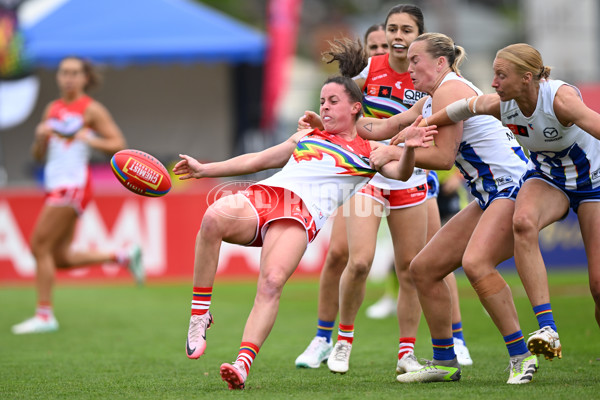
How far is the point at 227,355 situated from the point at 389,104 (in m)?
2.26

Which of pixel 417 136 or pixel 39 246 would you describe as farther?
pixel 39 246

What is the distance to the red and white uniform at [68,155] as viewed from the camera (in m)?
8.66

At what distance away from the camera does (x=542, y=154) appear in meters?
5.09

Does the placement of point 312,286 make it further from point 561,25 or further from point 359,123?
point 561,25

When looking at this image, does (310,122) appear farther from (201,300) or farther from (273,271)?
(201,300)

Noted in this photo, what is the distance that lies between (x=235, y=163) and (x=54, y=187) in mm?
3933

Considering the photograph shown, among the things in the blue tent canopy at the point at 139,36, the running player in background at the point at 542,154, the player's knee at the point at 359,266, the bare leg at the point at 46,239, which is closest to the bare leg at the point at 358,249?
the player's knee at the point at 359,266

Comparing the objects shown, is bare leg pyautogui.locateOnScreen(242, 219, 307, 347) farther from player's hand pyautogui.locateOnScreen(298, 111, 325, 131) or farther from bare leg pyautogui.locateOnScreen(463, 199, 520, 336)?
bare leg pyautogui.locateOnScreen(463, 199, 520, 336)

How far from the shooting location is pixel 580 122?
4711 mm

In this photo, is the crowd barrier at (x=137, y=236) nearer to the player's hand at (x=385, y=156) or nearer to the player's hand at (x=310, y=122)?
the player's hand at (x=310, y=122)

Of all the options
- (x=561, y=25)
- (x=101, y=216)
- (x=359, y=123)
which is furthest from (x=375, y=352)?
(x=561, y=25)

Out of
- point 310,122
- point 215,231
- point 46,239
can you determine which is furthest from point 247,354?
point 46,239

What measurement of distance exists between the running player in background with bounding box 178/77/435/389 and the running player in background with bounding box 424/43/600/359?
1.70ft

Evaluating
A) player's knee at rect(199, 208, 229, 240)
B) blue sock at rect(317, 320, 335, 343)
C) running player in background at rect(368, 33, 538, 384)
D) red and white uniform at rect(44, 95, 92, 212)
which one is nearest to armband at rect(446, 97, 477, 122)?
running player in background at rect(368, 33, 538, 384)
